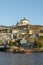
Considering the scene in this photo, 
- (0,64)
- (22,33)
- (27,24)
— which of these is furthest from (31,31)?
(0,64)

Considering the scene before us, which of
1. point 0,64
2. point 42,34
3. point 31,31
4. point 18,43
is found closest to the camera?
point 0,64

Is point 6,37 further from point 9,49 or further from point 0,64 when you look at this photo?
point 0,64

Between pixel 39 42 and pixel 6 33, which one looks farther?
pixel 6 33

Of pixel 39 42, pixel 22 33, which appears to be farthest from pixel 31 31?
pixel 39 42

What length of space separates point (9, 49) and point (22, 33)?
669 inches

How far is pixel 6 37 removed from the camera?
7800cm

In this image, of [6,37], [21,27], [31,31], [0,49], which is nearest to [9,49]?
[0,49]

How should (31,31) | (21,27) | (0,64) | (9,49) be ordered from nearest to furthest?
(0,64) < (9,49) < (31,31) < (21,27)

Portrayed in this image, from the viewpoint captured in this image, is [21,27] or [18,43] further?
[21,27]

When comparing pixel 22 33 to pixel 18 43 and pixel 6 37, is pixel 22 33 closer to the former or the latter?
pixel 6 37

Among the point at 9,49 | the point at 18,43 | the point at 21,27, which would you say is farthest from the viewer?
the point at 21,27

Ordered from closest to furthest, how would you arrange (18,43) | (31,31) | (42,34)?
(18,43)
(42,34)
(31,31)

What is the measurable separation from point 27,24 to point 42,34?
1680 cm

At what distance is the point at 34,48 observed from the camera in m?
64.6
